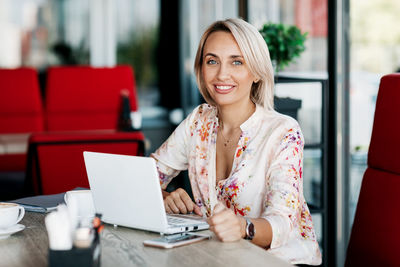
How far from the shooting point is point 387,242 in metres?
1.79

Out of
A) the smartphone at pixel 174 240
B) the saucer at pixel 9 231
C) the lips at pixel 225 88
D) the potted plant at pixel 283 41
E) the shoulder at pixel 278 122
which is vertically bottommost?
the smartphone at pixel 174 240

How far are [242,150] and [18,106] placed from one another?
301 cm

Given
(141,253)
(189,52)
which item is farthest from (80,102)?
(141,253)

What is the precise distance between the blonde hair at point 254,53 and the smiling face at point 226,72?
0.08 feet

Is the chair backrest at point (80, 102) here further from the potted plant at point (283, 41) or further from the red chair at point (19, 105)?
the potted plant at point (283, 41)

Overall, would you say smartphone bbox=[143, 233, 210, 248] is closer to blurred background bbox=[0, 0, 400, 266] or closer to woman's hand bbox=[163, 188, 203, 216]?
woman's hand bbox=[163, 188, 203, 216]

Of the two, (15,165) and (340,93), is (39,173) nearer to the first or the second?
(15,165)

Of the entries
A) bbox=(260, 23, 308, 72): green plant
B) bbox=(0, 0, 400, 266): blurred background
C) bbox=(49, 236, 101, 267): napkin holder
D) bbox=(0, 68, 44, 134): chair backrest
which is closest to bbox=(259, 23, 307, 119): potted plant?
bbox=(260, 23, 308, 72): green plant

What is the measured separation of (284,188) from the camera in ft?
5.69

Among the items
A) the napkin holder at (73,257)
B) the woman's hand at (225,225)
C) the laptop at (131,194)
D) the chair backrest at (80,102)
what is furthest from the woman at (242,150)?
the chair backrest at (80,102)

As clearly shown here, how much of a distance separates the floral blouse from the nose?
0.48 feet

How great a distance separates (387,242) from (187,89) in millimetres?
4570

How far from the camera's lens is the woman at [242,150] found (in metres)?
1.76

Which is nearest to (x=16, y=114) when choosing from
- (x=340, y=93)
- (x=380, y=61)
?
(x=340, y=93)
